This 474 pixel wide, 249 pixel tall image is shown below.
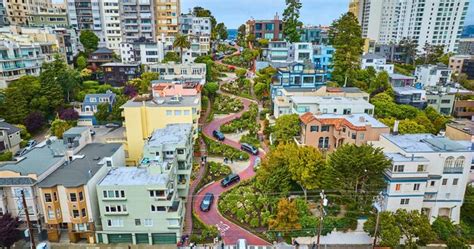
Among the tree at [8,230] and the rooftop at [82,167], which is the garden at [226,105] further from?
the tree at [8,230]

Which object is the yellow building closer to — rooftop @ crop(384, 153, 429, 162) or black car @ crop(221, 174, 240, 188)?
black car @ crop(221, 174, 240, 188)

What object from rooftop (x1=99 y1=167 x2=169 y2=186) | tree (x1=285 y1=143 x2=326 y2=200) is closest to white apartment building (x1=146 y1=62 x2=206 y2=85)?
rooftop (x1=99 y1=167 x2=169 y2=186)

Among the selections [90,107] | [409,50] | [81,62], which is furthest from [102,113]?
[409,50]

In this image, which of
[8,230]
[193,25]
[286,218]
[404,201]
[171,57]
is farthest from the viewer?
[193,25]

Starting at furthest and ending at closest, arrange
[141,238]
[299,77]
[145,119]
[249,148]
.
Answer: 1. [299,77]
2. [249,148]
3. [145,119]
4. [141,238]

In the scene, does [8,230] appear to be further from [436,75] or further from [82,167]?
[436,75]

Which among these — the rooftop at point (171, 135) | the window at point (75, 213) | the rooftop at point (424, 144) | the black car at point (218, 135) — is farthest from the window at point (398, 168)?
the window at point (75, 213)
